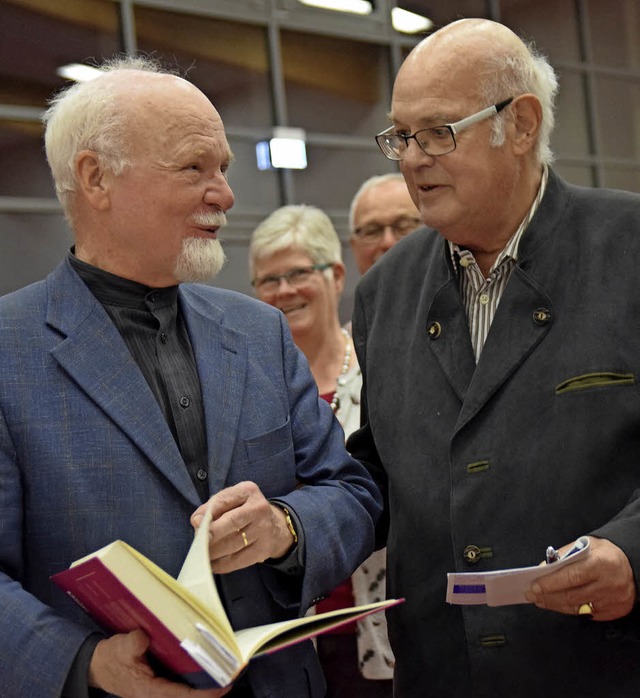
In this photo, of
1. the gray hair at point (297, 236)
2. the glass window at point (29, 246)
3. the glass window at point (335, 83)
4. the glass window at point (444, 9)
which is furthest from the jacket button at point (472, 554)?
the glass window at point (444, 9)

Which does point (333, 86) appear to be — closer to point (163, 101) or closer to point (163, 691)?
point (163, 101)

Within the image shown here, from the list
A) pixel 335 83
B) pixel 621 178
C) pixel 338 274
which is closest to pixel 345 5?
pixel 335 83

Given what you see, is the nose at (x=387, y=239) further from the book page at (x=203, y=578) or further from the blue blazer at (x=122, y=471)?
the book page at (x=203, y=578)

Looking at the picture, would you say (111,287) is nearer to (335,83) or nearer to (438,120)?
(438,120)

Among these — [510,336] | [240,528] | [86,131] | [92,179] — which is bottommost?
[240,528]

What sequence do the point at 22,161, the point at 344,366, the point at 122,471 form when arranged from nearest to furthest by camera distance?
the point at 122,471
the point at 344,366
the point at 22,161

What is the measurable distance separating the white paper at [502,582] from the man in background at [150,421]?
32cm

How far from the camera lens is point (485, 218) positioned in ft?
8.05

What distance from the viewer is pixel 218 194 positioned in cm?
240

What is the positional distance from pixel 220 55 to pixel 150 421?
8.25 m

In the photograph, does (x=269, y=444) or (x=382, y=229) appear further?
(x=382, y=229)

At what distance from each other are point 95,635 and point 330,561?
52 centimetres

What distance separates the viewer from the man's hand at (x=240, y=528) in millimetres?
1977

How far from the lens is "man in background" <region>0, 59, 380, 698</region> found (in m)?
2.04
